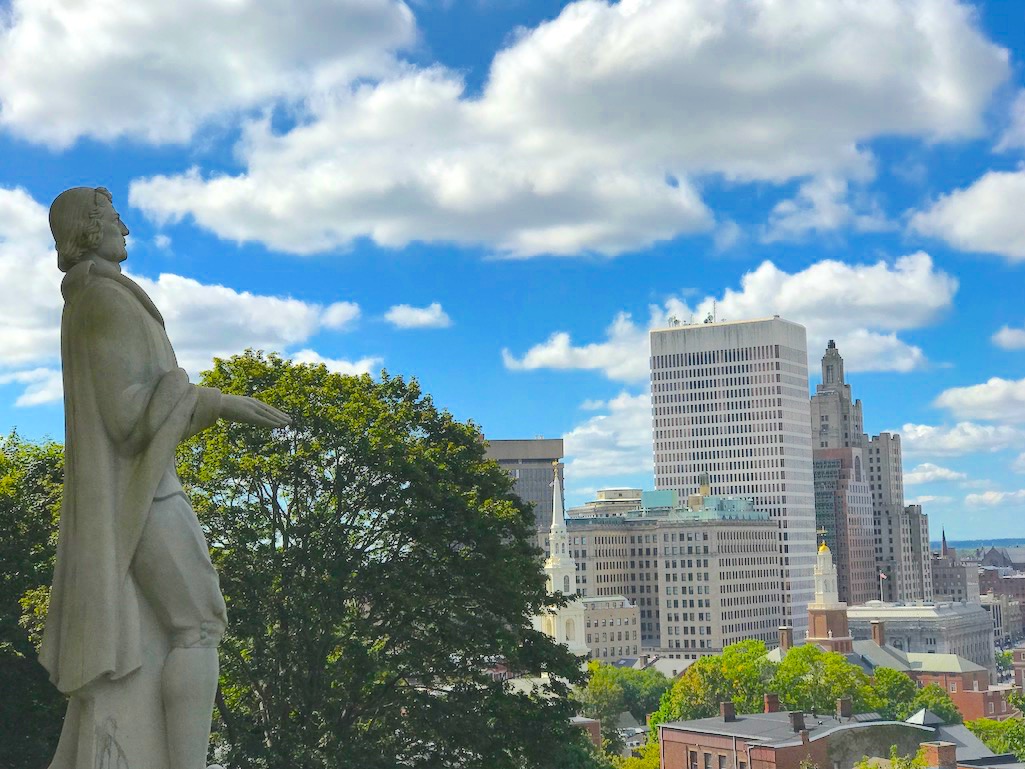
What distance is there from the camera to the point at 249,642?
30.7m

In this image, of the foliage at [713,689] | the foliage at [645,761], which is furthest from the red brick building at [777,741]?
the foliage at [713,689]

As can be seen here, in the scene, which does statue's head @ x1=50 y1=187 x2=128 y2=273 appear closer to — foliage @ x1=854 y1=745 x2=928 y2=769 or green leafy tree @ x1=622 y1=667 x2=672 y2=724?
foliage @ x1=854 y1=745 x2=928 y2=769

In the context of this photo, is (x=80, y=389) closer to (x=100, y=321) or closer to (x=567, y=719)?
(x=100, y=321)

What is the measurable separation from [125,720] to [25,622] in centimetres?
2019

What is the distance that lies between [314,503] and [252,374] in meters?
4.16

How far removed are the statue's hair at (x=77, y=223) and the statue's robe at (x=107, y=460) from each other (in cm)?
15

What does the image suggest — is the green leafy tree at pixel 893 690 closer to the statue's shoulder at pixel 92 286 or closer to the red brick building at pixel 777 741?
the red brick building at pixel 777 741

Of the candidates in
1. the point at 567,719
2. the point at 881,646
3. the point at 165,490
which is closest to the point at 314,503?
the point at 567,719

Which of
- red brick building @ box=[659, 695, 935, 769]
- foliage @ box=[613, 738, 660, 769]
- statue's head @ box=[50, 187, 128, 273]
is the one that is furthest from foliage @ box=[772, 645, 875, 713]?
statue's head @ box=[50, 187, 128, 273]

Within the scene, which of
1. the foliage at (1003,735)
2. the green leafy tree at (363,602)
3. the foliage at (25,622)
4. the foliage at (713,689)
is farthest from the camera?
the foliage at (713,689)

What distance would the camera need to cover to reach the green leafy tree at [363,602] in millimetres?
29969

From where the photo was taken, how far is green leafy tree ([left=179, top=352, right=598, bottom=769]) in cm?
2997

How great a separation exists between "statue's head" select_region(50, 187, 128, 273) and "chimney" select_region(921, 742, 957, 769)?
226 feet

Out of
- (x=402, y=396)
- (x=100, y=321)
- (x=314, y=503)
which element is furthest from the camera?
(x=402, y=396)
